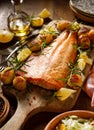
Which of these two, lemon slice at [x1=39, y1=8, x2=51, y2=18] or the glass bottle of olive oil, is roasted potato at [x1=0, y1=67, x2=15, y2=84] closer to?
the glass bottle of olive oil

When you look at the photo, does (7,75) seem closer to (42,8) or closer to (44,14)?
(44,14)

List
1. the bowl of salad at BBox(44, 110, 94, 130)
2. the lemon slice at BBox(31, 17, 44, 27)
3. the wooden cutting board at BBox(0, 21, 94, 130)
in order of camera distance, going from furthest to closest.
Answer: the lemon slice at BBox(31, 17, 44, 27), the wooden cutting board at BBox(0, 21, 94, 130), the bowl of salad at BBox(44, 110, 94, 130)

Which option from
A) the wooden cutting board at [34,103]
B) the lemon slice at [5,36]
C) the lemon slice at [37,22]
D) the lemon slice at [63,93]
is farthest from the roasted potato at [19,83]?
the lemon slice at [37,22]

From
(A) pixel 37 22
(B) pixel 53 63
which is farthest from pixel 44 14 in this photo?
(B) pixel 53 63

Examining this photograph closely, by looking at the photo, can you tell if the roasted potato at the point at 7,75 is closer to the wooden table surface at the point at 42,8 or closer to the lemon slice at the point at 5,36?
the lemon slice at the point at 5,36

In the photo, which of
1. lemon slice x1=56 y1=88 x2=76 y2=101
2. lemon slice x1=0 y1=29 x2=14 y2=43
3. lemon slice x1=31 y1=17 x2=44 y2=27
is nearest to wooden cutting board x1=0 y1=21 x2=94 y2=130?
lemon slice x1=56 y1=88 x2=76 y2=101

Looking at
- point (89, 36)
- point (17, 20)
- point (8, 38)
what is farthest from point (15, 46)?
point (89, 36)
